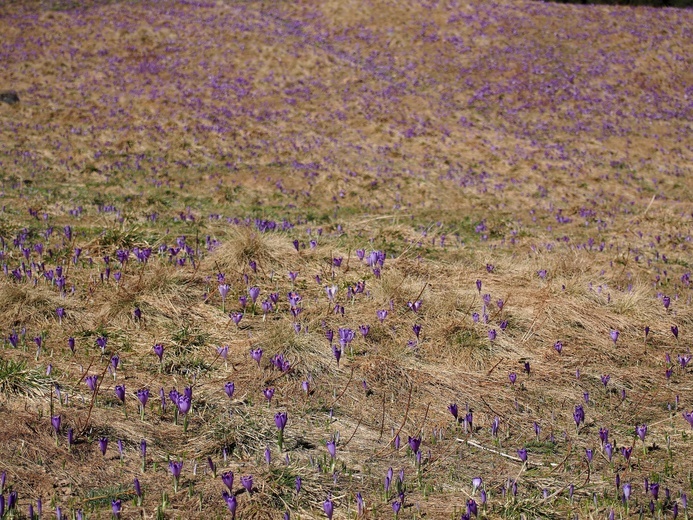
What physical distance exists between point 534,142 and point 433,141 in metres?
3.46

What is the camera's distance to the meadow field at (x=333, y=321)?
139 inches

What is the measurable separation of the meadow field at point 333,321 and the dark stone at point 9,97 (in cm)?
26

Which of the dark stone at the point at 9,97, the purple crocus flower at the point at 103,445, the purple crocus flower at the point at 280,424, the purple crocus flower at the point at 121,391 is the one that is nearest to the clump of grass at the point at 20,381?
the purple crocus flower at the point at 121,391

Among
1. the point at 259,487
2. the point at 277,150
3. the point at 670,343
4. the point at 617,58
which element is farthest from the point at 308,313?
the point at 617,58

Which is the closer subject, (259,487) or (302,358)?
(259,487)

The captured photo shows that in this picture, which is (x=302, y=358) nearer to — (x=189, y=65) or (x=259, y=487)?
(x=259, y=487)

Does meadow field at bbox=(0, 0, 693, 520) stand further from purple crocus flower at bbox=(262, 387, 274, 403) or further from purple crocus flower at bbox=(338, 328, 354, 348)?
purple crocus flower at bbox=(262, 387, 274, 403)

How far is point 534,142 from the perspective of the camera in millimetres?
19469

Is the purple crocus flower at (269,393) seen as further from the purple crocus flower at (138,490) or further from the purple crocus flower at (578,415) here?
the purple crocus flower at (578,415)

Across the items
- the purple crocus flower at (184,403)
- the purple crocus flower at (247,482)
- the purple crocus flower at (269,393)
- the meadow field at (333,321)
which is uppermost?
the purple crocus flower at (247,482)

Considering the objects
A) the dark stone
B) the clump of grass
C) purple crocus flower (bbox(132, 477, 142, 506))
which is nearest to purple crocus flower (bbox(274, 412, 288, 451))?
purple crocus flower (bbox(132, 477, 142, 506))

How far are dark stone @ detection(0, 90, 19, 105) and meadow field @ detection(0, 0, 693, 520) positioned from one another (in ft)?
0.85

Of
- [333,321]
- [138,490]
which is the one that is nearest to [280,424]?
[138,490]

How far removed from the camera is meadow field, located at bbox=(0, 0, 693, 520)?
139 inches
